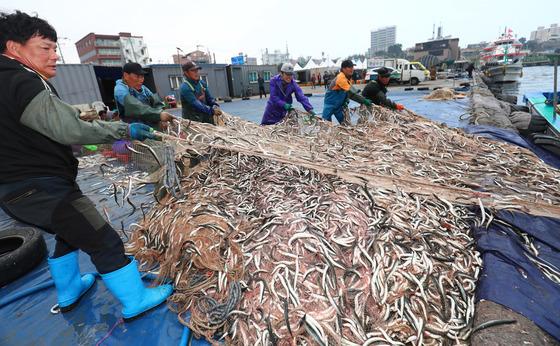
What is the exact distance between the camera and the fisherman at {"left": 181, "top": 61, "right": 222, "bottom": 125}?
15.7 feet

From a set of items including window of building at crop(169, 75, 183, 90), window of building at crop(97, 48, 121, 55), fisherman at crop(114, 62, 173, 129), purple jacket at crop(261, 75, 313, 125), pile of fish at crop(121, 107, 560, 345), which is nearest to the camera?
pile of fish at crop(121, 107, 560, 345)

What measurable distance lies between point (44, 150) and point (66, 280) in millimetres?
1129

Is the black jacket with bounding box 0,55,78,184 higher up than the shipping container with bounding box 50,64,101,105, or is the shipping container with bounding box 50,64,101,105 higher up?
the shipping container with bounding box 50,64,101,105

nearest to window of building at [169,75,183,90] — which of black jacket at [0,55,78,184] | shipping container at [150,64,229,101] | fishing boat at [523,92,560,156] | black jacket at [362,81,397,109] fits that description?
shipping container at [150,64,229,101]

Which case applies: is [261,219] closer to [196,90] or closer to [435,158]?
[435,158]

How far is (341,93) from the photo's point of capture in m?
6.12

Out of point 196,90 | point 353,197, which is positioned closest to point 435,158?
point 353,197

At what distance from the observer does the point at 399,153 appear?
4055 mm

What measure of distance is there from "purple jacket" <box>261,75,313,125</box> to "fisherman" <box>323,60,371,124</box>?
26.1 inches

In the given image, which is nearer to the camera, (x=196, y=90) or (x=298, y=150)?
(x=298, y=150)

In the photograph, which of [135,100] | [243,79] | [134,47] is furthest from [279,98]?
[134,47]

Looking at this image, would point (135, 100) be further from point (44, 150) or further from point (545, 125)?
point (545, 125)

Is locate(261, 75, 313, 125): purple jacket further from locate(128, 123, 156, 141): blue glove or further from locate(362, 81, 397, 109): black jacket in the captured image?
locate(128, 123, 156, 141): blue glove

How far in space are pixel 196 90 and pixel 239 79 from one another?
70.7ft
